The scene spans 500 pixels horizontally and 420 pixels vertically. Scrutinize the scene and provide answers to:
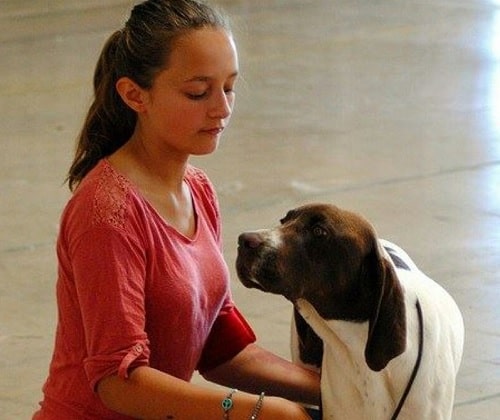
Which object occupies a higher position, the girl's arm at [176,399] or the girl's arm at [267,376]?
the girl's arm at [176,399]

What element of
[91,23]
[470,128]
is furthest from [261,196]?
[91,23]

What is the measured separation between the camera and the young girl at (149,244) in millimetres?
2803

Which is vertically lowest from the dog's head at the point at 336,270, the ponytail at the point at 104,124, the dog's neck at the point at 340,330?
the dog's neck at the point at 340,330

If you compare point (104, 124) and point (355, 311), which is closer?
point (355, 311)

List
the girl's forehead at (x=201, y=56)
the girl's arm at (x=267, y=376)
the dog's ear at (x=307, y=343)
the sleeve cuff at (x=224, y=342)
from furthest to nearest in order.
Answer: the sleeve cuff at (x=224, y=342), the girl's arm at (x=267, y=376), the dog's ear at (x=307, y=343), the girl's forehead at (x=201, y=56)

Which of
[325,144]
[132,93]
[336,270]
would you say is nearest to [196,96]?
[132,93]

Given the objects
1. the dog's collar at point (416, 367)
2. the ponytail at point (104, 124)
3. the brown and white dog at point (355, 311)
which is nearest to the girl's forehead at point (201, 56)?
the ponytail at point (104, 124)

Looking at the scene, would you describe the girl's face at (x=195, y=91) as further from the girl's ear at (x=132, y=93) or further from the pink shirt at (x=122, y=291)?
the pink shirt at (x=122, y=291)

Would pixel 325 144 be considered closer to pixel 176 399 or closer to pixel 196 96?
pixel 196 96

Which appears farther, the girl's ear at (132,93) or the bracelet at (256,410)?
the girl's ear at (132,93)

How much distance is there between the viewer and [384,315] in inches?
106

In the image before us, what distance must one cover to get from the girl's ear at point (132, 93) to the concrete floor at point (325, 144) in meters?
1.66

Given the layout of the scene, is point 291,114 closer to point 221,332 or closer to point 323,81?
point 323,81

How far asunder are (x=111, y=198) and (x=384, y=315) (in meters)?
0.61
